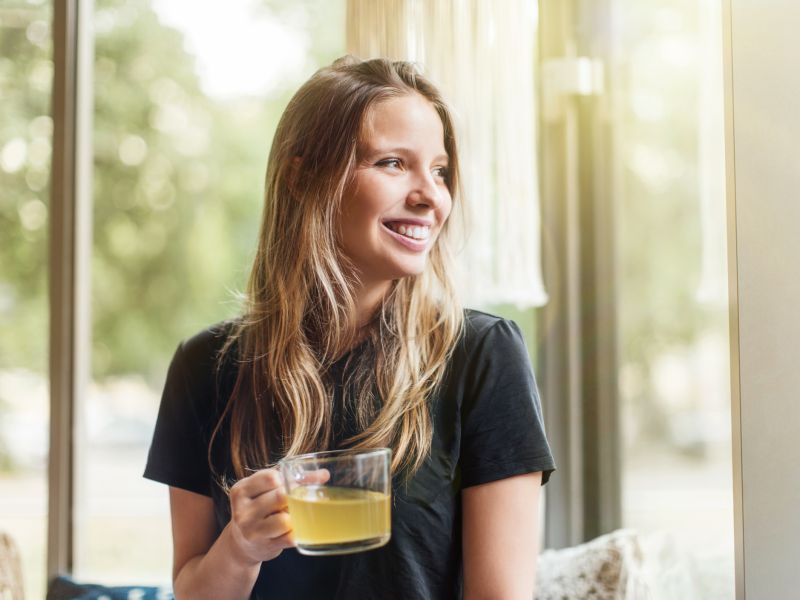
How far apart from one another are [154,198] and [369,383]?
1.79m

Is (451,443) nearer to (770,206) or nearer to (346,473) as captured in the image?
(346,473)

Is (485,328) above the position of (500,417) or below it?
above

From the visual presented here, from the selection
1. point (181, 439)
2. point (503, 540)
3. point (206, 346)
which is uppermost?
point (206, 346)

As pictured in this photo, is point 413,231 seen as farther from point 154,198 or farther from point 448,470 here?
point 154,198

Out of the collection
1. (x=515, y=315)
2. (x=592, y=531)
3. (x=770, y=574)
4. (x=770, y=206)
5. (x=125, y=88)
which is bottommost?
(x=592, y=531)

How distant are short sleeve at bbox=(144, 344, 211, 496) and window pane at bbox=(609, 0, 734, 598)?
0.66 m

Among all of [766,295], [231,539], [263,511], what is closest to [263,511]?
[263,511]

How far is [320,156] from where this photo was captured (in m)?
0.97

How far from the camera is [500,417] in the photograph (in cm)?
94

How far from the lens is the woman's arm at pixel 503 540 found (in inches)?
36.0

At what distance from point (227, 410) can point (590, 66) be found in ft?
3.14

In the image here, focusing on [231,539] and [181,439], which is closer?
[231,539]

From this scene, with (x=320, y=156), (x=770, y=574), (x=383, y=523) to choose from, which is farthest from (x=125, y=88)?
(x=770, y=574)

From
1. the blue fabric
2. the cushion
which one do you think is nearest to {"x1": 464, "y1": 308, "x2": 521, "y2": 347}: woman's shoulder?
the cushion
